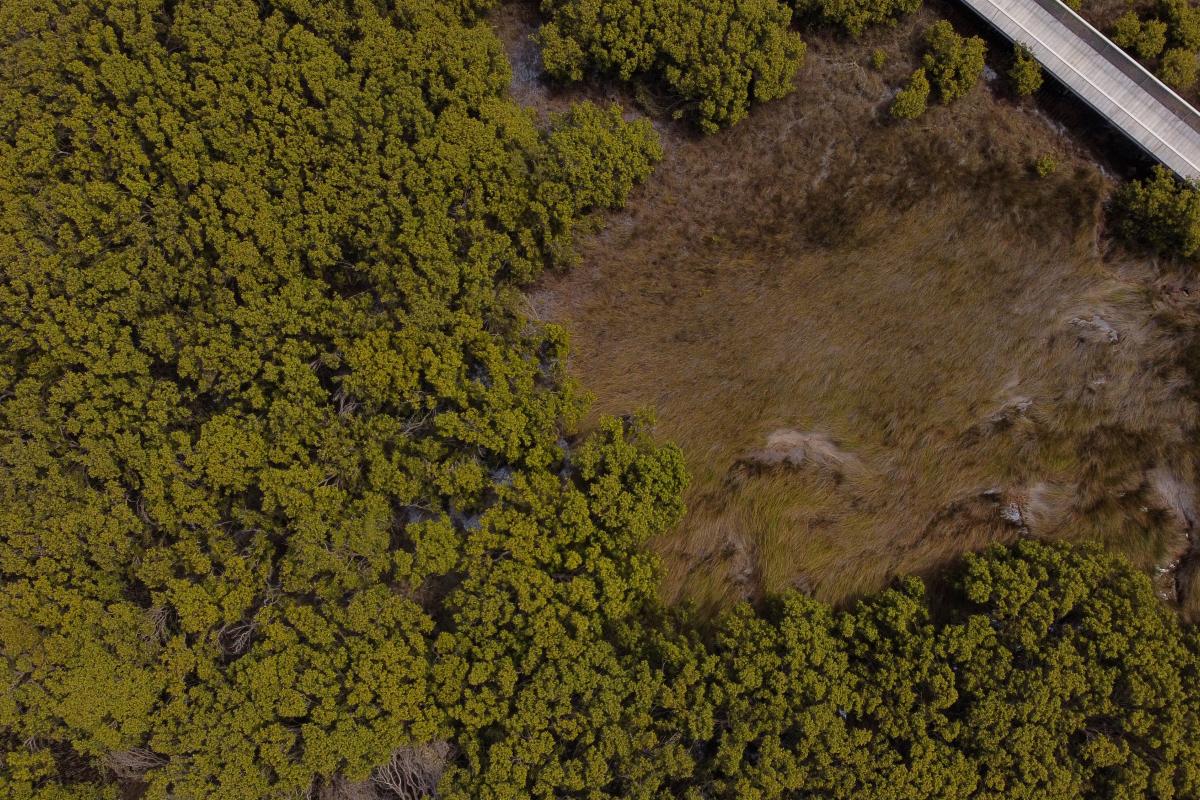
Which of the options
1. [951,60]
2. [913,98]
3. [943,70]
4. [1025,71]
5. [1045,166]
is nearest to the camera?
[1025,71]

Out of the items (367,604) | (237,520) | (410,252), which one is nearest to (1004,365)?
(410,252)

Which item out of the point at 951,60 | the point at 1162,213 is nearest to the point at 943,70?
the point at 951,60

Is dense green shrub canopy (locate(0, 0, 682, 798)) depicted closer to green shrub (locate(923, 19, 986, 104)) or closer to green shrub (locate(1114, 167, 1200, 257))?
green shrub (locate(923, 19, 986, 104))

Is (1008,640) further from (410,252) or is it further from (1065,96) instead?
(410,252)

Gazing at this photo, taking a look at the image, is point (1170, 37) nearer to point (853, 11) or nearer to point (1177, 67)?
point (1177, 67)

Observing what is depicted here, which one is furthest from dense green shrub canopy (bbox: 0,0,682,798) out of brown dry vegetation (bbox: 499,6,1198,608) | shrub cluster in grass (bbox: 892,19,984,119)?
shrub cluster in grass (bbox: 892,19,984,119)

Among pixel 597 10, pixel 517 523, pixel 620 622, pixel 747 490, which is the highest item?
pixel 597 10
